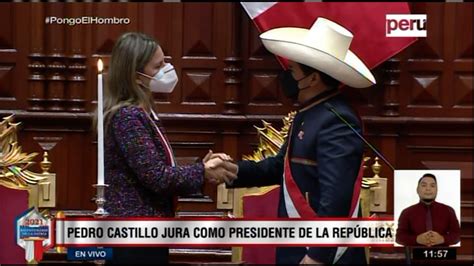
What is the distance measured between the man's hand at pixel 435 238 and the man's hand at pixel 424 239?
0.05 ft

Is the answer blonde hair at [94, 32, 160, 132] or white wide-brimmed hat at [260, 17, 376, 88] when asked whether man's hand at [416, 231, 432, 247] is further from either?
blonde hair at [94, 32, 160, 132]

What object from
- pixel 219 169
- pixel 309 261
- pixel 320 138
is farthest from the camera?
pixel 219 169

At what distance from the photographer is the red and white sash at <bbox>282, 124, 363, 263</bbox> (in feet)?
13.5

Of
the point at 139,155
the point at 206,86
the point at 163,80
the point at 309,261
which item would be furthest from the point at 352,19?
the point at 309,261

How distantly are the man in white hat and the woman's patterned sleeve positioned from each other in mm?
378

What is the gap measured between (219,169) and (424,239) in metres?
0.84

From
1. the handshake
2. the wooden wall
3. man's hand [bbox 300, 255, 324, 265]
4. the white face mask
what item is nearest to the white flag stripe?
the wooden wall

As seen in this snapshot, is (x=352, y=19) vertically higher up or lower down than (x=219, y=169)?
higher up

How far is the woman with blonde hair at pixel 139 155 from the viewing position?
424 centimetres

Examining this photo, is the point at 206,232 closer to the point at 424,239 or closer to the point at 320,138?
the point at 320,138

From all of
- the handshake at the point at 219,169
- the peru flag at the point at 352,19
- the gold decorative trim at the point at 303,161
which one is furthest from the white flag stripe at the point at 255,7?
the gold decorative trim at the point at 303,161

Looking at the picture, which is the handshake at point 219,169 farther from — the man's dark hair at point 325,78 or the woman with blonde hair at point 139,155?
the man's dark hair at point 325,78

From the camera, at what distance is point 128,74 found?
4.39 metres

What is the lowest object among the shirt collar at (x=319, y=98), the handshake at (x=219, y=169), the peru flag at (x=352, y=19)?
the handshake at (x=219, y=169)
